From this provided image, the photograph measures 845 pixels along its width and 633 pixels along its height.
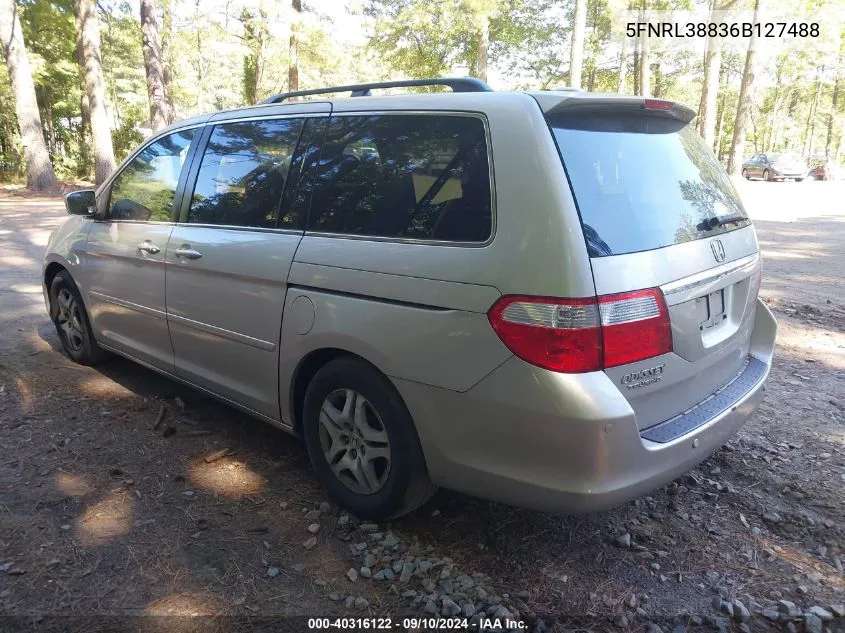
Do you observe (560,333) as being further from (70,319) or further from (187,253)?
(70,319)

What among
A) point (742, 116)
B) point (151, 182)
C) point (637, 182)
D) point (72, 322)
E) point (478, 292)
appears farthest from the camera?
point (742, 116)

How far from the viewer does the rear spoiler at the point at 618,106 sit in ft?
7.91

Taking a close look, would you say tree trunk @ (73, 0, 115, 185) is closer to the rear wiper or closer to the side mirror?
the side mirror

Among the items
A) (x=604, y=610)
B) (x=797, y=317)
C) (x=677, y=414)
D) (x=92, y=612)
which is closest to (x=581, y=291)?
(x=677, y=414)

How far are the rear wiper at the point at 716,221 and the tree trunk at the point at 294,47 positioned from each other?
59.4ft

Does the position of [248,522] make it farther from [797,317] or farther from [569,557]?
[797,317]

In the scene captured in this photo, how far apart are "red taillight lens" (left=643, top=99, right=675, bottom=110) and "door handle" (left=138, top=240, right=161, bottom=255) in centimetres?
281

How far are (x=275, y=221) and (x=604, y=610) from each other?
228 centimetres

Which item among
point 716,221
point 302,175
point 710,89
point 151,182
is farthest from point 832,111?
point 302,175

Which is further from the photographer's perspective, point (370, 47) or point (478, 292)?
point (370, 47)

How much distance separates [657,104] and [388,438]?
186cm

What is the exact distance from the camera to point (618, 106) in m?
2.56

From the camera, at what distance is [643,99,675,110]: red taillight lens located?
265cm

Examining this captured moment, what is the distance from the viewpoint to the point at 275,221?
314 cm
